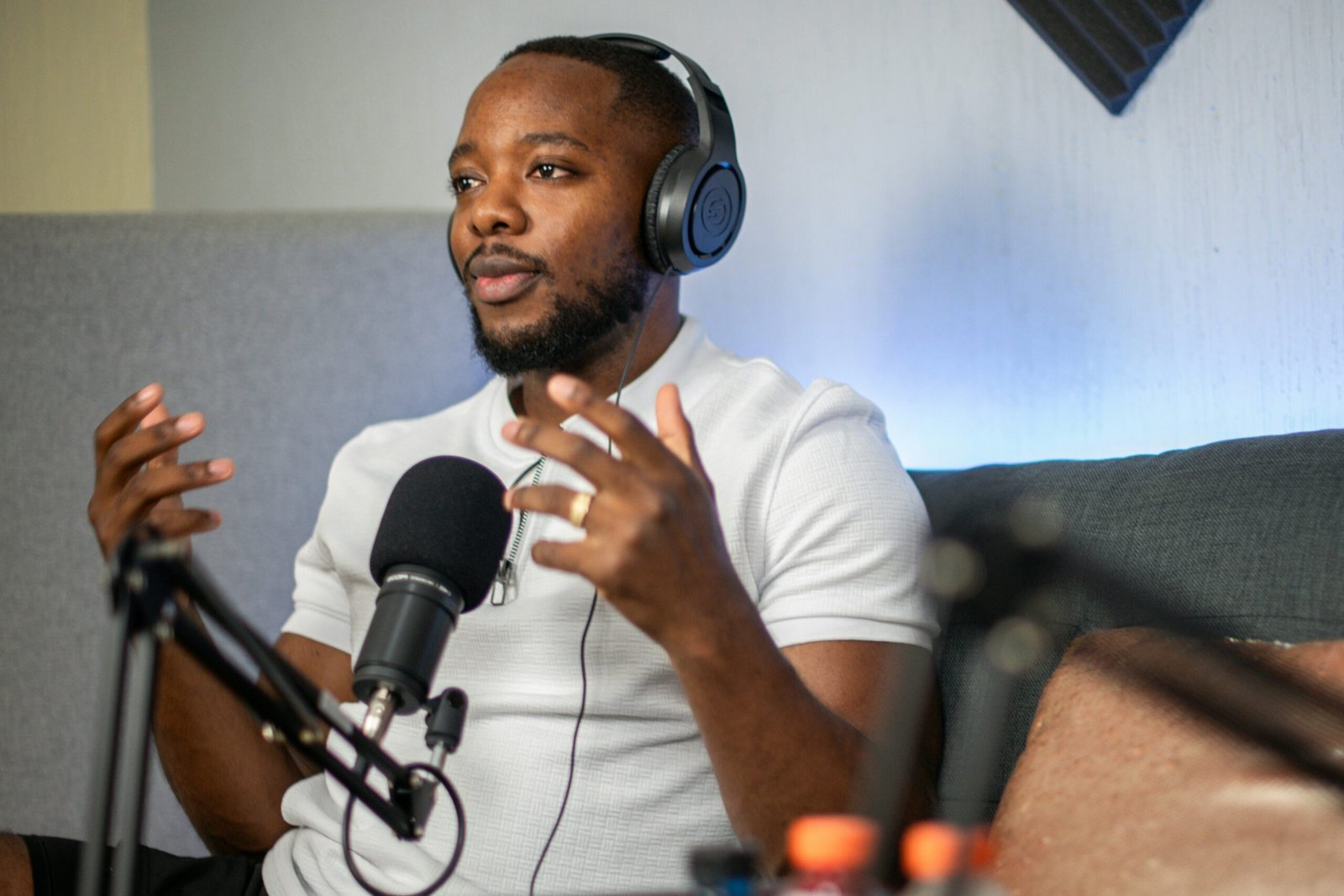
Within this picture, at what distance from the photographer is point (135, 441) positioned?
0.97 meters

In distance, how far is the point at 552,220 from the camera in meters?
1.23

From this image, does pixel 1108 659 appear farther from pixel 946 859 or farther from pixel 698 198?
pixel 698 198

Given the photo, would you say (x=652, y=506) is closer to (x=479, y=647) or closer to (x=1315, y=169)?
(x=479, y=647)

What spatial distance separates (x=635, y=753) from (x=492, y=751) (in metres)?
0.13

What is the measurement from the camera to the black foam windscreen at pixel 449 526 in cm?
83

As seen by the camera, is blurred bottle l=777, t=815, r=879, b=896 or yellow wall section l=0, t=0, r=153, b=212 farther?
yellow wall section l=0, t=0, r=153, b=212

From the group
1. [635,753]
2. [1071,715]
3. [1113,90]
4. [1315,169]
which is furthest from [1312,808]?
[1113,90]

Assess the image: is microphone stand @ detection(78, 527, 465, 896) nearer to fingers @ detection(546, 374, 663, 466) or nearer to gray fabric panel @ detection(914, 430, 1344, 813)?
fingers @ detection(546, 374, 663, 466)

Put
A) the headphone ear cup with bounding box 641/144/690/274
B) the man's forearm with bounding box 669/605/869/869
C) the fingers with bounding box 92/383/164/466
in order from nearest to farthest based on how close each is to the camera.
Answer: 1. the man's forearm with bounding box 669/605/869/869
2. the fingers with bounding box 92/383/164/466
3. the headphone ear cup with bounding box 641/144/690/274

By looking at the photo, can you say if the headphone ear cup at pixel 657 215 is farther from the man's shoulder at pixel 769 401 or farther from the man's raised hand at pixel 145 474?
the man's raised hand at pixel 145 474

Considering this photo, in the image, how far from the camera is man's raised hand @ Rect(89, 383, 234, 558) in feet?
3.06

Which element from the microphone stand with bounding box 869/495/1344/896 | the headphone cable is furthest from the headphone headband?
the microphone stand with bounding box 869/495/1344/896

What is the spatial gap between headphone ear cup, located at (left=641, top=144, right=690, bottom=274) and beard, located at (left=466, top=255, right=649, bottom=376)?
5cm

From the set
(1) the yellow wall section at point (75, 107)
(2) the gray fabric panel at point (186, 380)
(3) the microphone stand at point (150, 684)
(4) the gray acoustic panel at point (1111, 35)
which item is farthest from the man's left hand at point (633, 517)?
(1) the yellow wall section at point (75, 107)
